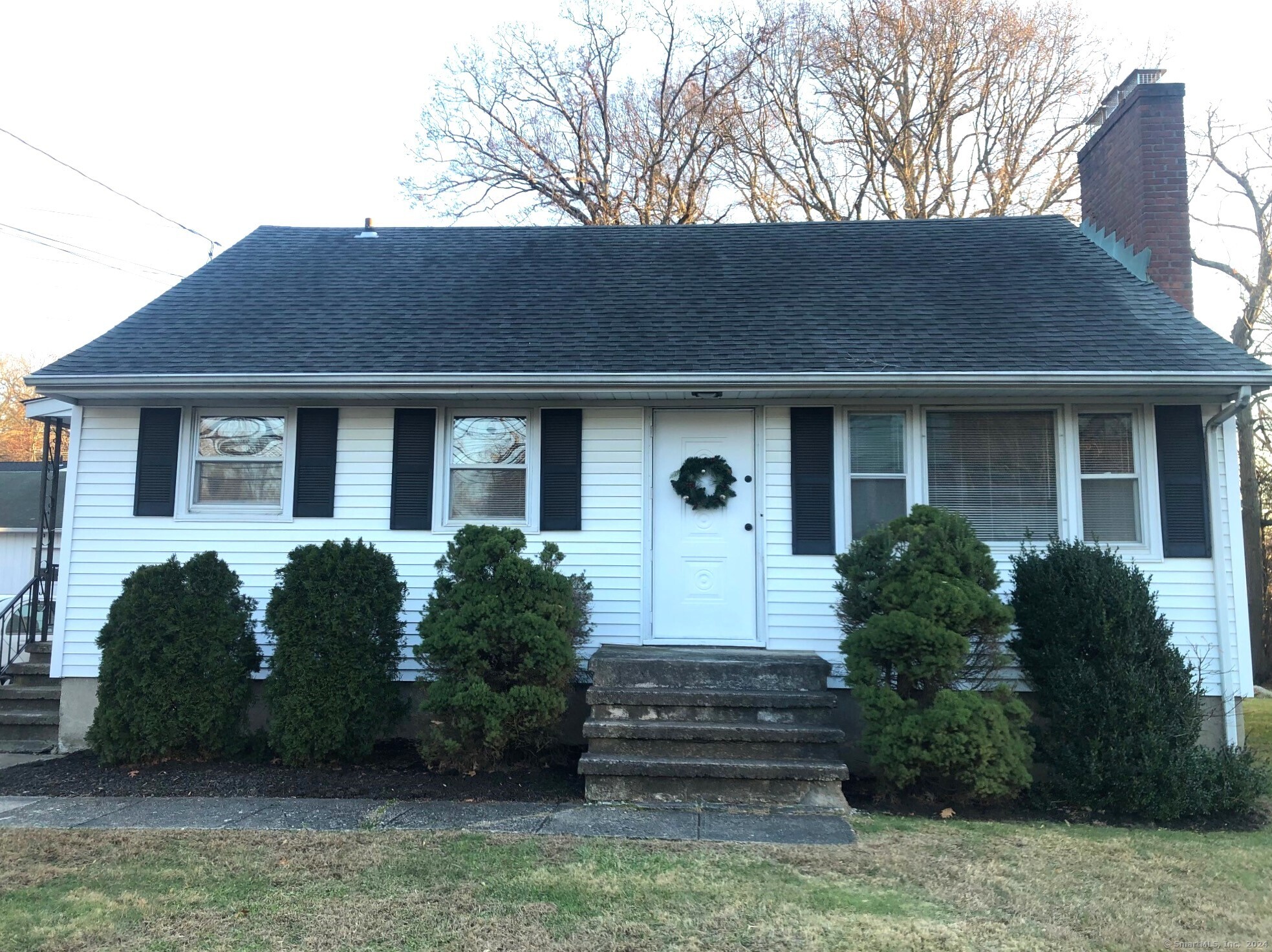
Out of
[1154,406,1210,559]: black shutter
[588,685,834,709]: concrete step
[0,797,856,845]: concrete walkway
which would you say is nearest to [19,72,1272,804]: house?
[1154,406,1210,559]: black shutter

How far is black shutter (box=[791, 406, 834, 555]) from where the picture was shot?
7.02 metres

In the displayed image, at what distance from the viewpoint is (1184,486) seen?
680cm

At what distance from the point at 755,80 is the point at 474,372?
15.7 m

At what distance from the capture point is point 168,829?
4945mm

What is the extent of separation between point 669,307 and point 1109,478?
13.4 ft

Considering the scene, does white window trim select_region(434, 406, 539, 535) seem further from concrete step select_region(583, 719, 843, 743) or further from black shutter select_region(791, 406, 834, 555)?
black shutter select_region(791, 406, 834, 555)

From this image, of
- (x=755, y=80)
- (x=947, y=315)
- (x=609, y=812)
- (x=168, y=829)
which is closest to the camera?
(x=168, y=829)

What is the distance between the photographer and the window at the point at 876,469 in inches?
279

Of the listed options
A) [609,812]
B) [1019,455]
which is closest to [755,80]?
[1019,455]

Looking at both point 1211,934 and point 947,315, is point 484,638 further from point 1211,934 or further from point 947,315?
point 947,315

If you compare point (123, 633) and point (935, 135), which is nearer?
point (123, 633)

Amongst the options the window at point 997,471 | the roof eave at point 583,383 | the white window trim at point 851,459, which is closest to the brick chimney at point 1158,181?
the roof eave at point 583,383

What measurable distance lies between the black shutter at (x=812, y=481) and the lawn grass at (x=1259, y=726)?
3574 millimetres

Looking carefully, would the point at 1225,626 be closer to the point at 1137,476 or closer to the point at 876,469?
the point at 1137,476
